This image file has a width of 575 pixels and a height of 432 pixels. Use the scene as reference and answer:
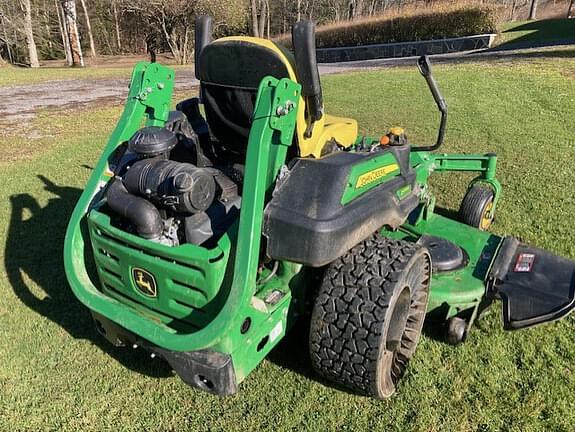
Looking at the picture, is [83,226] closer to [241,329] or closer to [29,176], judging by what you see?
[241,329]

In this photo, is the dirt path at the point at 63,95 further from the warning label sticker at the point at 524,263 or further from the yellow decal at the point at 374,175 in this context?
the warning label sticker at the point at 524,263

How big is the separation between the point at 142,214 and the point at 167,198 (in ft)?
0.57

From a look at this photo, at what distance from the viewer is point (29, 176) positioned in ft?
20.4

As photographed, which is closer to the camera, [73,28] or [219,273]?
[219,273]

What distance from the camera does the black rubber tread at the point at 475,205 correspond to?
413cm

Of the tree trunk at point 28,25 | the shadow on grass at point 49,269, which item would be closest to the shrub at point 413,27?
the tree trunk at point 28,25

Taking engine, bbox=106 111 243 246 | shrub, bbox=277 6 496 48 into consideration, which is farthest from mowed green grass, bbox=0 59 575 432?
shrub, bbox=277 6 496 48

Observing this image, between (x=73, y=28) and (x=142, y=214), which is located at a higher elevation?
(x=73, y=28)

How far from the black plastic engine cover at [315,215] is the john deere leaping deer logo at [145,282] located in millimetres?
595

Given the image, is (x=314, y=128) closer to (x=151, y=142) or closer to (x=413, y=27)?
(x=151, y=142)

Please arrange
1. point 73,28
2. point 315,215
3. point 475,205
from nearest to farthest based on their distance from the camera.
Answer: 1. point 315,215
2. point 475,205
3. point 73,28

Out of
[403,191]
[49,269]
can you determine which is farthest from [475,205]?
[49,269]

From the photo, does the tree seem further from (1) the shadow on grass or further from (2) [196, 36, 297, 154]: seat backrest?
(2) [196, 36, 297, 154]: seat backrest

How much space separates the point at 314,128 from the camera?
2771mm
